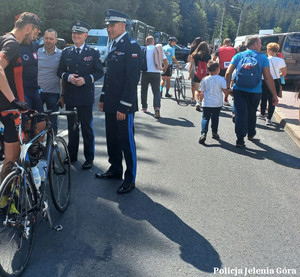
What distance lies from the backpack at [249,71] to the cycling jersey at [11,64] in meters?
4.11

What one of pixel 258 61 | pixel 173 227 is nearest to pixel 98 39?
pixel 258 61

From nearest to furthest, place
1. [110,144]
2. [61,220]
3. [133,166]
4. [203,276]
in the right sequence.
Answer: [203,276] → [61,220] → [133,166] → [110,144]

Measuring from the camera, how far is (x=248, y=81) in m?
6.10

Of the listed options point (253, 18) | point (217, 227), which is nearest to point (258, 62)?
point (217, 227)

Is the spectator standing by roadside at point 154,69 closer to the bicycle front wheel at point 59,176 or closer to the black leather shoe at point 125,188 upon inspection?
the black leather shoe at point 125,188

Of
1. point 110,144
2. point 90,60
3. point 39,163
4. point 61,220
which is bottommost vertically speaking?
point 61,220

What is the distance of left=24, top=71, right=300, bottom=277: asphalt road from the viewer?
288cm

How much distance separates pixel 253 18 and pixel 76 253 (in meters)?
124

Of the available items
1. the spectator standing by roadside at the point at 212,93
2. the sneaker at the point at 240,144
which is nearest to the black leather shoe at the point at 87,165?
the spectator standing by roadside at the point at 212,93

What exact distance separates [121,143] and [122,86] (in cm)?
70

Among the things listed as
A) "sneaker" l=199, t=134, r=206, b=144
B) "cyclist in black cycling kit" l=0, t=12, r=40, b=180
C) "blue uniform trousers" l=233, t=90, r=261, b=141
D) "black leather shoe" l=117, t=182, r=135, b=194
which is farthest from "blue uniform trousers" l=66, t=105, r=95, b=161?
"blue uniform trousers" l=233, t=90, r=261, b=141

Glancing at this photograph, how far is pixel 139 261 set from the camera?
2895 millimetres

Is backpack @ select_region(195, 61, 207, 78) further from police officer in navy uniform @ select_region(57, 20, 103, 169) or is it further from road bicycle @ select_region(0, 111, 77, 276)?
road bicycle @ select_region(0, 111, 77, 276)

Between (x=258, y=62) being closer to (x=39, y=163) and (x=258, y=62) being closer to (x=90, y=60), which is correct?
(x=90, y=60)
